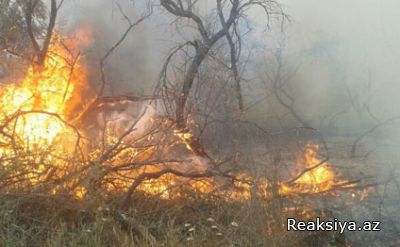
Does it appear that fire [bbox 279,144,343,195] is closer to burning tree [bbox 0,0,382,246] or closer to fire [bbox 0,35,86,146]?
burning tree [bbox 0,0,382,246]

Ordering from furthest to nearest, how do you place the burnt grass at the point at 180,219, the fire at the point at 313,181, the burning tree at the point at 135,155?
the fire at the point at 313,181 → the burning tree at the point at 135,155 → the burnt grass at the point at 180,219

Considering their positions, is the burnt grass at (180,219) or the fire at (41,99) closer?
the burnt grass at (180,219)

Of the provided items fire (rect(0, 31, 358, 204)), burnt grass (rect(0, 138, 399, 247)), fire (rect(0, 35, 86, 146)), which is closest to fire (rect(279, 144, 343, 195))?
fire (rect(0, 31, 358, 204))

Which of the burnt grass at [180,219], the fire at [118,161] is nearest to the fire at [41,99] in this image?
the fire at [118,161]

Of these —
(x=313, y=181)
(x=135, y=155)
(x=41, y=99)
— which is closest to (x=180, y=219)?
(x=135, y=155)

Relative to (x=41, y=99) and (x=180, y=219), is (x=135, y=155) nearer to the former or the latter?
(x=180, y=219)

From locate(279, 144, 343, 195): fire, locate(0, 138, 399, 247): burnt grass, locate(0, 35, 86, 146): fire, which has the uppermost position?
locate(0, 35, 86, 146): fire

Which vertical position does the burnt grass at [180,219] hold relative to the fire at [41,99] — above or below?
below

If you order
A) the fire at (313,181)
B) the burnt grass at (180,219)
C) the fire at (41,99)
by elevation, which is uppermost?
the fire at (41,99)

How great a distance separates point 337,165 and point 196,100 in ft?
9.34

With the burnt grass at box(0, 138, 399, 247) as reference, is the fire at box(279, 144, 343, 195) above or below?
above

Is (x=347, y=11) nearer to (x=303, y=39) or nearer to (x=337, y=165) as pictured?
(x=303, y=39)

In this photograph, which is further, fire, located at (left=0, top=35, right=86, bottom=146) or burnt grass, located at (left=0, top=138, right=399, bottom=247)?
fire, located at (left=0, top=35, right=86, bottom=146)

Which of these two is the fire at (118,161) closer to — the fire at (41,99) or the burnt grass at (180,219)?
the fire at (41,99)
